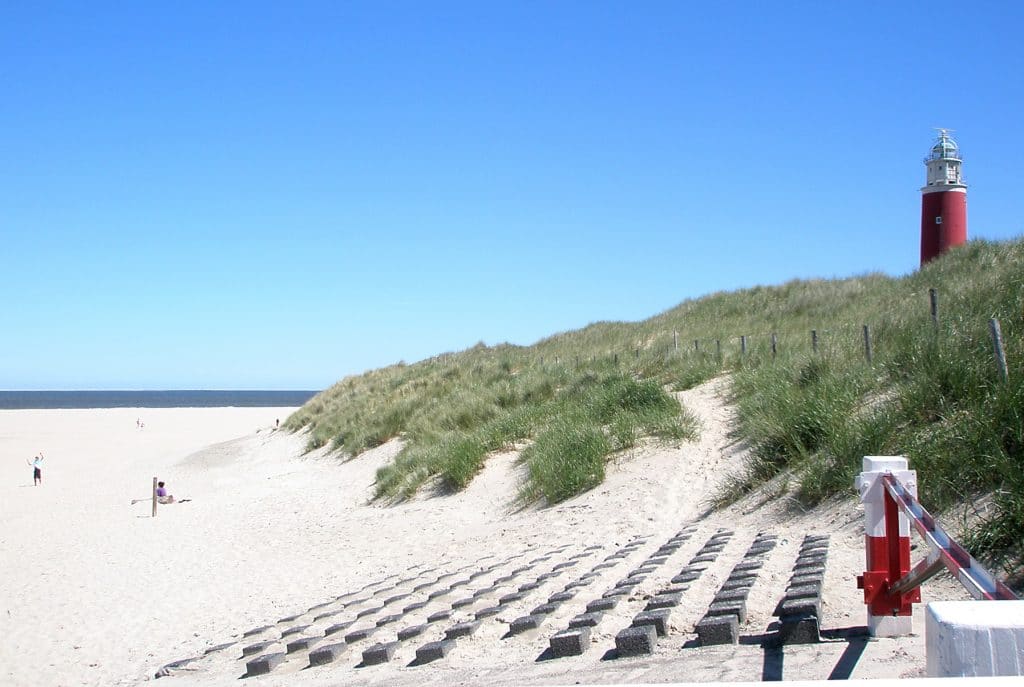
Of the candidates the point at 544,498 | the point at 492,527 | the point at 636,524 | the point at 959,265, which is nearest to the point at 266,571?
the point at 492,527

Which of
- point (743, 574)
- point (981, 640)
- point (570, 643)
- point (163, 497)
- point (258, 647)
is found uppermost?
point (981, 640)

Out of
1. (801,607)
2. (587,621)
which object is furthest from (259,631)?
(801,607)

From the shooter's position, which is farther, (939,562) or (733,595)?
(733,595)

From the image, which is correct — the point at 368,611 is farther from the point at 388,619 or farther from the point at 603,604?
the point at 603,604

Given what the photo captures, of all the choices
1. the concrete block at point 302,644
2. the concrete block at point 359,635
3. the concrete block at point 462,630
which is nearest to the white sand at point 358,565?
the concrete block at point 462,630

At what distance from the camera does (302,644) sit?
767 cm

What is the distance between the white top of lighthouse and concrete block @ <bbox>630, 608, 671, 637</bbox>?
3094 centimetres

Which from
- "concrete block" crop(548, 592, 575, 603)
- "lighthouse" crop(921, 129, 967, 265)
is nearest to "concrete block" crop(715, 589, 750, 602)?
"concrete block" crop(548, 592, 575, 603)

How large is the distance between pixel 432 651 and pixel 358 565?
650cm

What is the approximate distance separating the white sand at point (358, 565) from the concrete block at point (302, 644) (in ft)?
1.37

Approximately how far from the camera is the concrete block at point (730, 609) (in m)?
5.47

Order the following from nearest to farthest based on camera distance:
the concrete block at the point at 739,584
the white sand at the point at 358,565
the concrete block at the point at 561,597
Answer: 1. the white sand at the point at 358,565
2. the concrete block at the point at 739,584
3. the concrete block at the point at 561,597

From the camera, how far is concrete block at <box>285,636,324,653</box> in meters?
7.62

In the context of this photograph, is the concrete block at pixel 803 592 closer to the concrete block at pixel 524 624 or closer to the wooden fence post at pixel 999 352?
the concrete block at pixel 524 624
